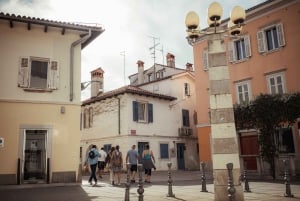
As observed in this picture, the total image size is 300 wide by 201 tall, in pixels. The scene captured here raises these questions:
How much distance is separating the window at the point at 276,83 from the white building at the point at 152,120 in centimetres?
985

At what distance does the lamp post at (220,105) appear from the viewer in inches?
260

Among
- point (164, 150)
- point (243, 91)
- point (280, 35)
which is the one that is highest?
point (280, 35)

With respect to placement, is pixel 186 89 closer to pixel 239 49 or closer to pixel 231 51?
pixel 231 51

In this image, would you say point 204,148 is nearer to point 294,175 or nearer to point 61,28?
point 294,175

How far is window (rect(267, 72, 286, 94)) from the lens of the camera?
56.7 ft

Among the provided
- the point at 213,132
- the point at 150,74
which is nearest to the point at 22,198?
the point at 213,132

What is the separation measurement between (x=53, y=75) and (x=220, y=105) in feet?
29.8

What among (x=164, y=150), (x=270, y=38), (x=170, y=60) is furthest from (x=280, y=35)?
(x=170, y=60)

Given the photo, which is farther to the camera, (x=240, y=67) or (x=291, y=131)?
(x=240, y=67)

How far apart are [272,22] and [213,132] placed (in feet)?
44.9

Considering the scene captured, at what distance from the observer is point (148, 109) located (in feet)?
80.7

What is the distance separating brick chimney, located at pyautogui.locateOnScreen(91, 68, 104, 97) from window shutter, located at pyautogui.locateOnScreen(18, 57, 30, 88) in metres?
14.5

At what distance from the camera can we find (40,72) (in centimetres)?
1366

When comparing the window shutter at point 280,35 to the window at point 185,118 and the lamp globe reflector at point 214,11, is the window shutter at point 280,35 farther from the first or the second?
the window at point 185,118
